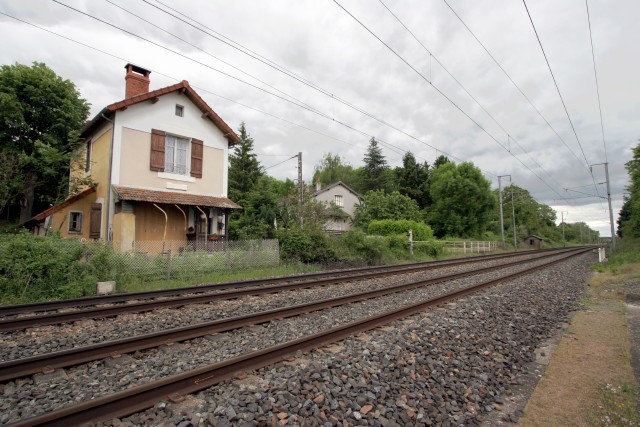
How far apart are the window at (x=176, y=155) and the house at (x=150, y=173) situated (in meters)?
0.05

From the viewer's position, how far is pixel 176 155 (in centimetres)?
1803

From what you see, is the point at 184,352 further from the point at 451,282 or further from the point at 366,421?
the point at 451,282

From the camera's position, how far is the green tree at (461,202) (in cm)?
5206

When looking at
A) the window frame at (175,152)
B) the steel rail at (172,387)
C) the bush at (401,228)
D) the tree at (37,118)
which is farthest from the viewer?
the bush at (401,228)

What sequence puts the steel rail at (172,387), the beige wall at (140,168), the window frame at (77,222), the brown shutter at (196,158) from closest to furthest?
the steel rail at (172,387) < the beige wall at (140,168) < the window frame at (77,222) < the brown shutter at (196,158)

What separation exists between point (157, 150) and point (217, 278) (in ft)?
25.6

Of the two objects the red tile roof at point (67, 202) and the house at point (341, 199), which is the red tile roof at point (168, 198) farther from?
the house at point (341, 199)

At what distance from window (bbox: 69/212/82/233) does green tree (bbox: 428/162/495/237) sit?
46269 mm

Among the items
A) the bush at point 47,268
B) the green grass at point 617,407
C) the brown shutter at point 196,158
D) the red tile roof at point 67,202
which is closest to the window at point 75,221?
the red tile roof at point 67,202

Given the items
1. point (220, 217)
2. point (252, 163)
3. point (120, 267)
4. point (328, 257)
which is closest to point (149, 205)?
→ point (220, 217)

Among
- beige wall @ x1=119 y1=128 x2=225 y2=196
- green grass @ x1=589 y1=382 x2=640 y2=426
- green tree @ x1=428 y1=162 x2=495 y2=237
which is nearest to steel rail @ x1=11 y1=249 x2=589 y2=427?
green grass @ x1=589 y1=382 x2=640 y2=426

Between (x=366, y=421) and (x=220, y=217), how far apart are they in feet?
53.9

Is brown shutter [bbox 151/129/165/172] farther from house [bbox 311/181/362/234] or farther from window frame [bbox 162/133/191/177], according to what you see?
house [bbox 311/181/362/234]

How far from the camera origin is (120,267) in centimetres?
1113
